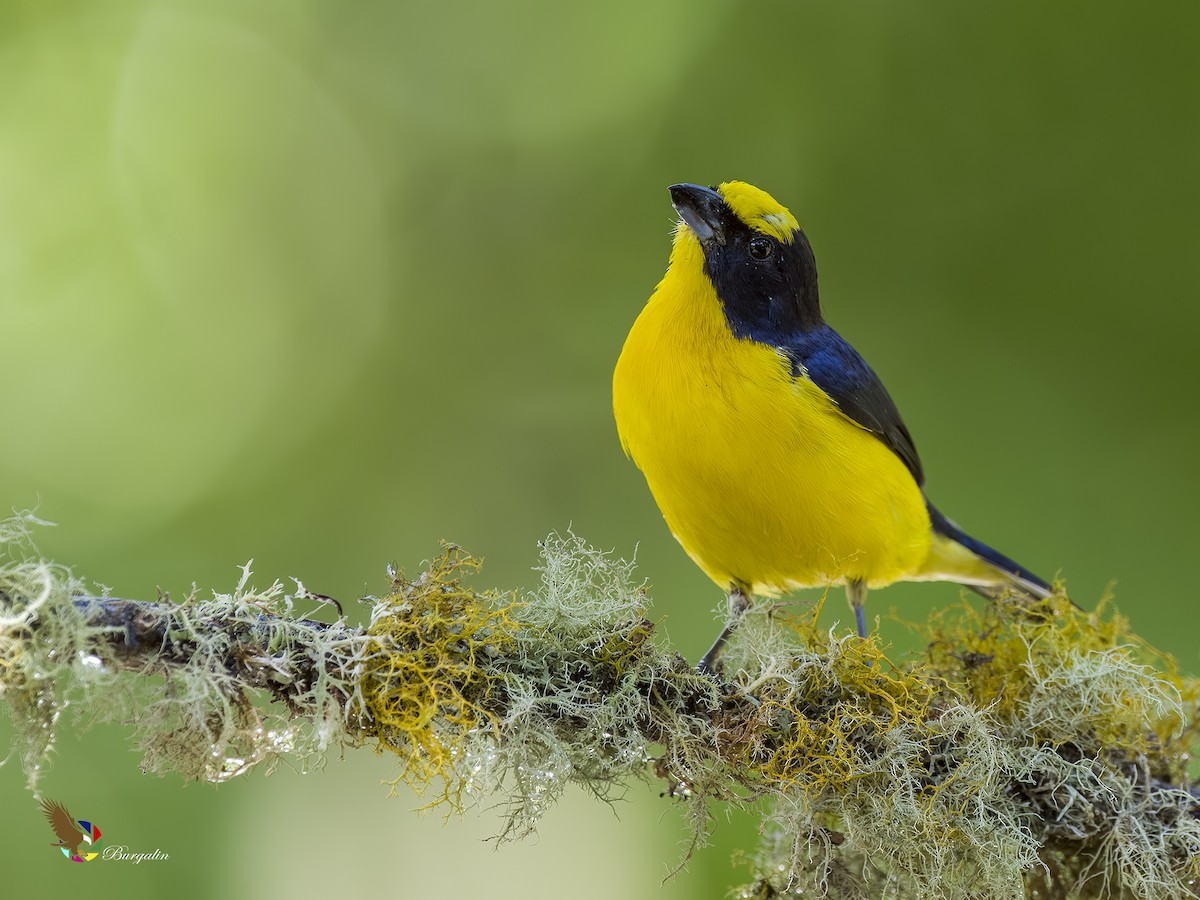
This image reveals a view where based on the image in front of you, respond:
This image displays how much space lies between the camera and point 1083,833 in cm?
237

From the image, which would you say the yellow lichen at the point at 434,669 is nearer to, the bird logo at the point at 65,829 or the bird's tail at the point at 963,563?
the bird logo at the point at 65,829

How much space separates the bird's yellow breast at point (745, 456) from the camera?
2914 mm

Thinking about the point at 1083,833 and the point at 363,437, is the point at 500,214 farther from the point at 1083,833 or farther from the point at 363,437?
the point at 1083,833

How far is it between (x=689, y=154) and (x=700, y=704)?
380 centimetres

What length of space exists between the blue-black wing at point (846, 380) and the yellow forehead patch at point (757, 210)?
0.33 metres

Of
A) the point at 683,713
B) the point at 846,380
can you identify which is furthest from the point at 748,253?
the point at 683,713

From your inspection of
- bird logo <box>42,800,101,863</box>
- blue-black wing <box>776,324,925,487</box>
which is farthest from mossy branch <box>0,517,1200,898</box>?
blue-black wing <box>776,324,925,487</box>

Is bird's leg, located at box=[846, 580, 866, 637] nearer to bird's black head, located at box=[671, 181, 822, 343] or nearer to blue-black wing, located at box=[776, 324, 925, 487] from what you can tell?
blue-black wing, located at box=[776, 324, 925, 487]

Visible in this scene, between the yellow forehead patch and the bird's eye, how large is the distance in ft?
0.09

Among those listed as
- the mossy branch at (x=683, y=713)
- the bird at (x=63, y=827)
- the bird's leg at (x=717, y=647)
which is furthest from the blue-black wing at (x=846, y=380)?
the bird at (x=63, y=827)

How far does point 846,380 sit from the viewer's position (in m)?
3.28

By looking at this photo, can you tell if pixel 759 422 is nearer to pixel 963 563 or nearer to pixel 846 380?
pixel 846 380

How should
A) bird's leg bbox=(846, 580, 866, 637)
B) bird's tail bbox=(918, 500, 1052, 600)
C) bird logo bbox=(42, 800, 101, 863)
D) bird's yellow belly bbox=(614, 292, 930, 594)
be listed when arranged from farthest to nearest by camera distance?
1. bird's tail bbox=(918, 500, 1052, 600)
2. bird's leg bbox=(846, 580, 866, 637)
3. bird's yellow belly bbox=(614, 292, 930, 594)
4. bird logo bbox=(42, 800, 101, 863)

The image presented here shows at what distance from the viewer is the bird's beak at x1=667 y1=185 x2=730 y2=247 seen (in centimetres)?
327
